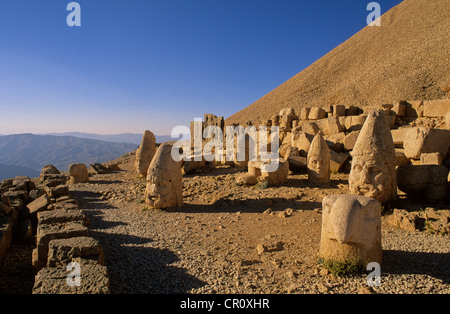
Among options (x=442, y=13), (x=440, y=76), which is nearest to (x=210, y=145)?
(x=440, y=76)

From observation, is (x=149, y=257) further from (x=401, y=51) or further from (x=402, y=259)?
(x=401, y=51)

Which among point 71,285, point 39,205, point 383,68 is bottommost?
point 71,285

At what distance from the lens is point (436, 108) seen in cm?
1295

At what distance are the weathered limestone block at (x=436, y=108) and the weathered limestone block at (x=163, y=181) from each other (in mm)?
11879

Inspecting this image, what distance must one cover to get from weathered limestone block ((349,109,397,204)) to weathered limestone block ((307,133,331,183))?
2.49 metres

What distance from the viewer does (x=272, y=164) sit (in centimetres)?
953

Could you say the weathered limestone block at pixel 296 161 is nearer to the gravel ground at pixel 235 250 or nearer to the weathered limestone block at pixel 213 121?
the gravel ground at pixel 235 250

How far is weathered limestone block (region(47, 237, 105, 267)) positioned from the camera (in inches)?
152

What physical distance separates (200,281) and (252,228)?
2469 millimetres

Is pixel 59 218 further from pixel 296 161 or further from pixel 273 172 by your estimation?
pixel 296 161

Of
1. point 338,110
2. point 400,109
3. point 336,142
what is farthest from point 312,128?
point 400,109

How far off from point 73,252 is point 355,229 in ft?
12.6

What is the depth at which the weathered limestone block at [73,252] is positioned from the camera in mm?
3861

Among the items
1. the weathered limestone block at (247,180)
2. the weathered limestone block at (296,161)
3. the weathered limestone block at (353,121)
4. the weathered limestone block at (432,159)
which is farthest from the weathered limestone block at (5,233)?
the weathered limestone block at (353,121)
